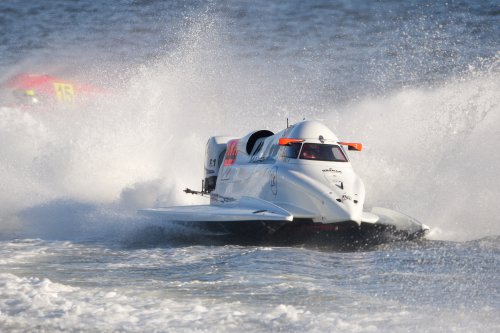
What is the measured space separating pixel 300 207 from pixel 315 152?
0.90 meters

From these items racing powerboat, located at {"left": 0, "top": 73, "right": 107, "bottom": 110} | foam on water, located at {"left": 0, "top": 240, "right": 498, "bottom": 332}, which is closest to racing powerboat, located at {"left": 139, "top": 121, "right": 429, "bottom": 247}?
foam on water, located at {"left": 0, "top": 240, "right": 498, "bottom": 332}

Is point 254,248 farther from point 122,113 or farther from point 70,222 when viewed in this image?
point 122,113

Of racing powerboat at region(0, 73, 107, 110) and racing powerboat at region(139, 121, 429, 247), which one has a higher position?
racing powerboat at region(0, 73, 107, 110)

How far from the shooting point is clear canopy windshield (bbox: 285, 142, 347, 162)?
10.0 meters

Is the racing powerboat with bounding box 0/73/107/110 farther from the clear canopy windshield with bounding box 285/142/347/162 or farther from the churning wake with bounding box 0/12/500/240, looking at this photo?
the clear canopy windshield with bounding box 285/142/347/162

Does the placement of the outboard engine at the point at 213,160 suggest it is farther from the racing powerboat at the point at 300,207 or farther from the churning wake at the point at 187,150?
the racing powerboat at the point at 300,207

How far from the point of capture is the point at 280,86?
1390 inches

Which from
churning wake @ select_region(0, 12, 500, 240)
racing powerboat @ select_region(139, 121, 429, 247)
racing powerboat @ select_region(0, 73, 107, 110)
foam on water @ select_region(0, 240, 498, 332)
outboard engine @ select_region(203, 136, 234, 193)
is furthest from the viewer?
racing powerboat @ select_region(0, 73, 107, 110)

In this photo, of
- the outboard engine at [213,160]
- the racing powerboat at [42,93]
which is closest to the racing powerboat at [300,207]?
the outboard engine at [213,160]

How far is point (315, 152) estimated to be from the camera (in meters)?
10.1

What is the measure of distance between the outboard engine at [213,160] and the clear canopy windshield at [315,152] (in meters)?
3.02

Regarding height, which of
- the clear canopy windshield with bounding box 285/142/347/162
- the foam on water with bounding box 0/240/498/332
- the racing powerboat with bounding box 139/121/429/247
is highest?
the clear canopy windshield with bounding box 285/142/347/162

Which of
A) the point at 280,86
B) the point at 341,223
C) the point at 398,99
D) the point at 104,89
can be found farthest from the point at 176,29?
the point at 341,223

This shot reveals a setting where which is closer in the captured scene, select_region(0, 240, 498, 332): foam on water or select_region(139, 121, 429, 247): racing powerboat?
select_region(0, 240, 498, 332): foam on water
